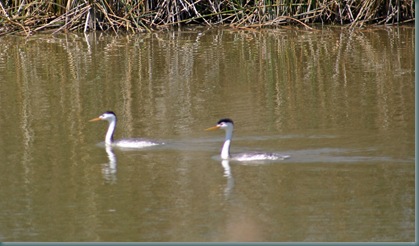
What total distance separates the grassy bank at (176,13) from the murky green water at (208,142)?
63.3 inches

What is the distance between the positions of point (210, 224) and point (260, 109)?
4.77m

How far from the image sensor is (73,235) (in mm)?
8367

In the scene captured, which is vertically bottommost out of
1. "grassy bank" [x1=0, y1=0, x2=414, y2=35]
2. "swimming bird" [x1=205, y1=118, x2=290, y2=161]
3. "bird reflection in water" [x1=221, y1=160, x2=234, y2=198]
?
"bird reflection in water" [x1=221, y1=160, x2=234, y2=198]

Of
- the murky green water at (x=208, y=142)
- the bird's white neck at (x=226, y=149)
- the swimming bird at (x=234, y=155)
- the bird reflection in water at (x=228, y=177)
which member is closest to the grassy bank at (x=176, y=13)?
the murky green water at (x=208, y=142)

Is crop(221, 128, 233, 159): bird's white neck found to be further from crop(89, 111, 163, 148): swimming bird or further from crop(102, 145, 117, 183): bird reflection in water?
crop(102, 145, 117, 183): bird reflection in water

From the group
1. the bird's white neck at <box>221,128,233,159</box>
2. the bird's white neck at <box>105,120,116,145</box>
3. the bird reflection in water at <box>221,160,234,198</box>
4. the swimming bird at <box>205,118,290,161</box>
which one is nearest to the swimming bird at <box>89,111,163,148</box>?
the bird's white neck at <box>105,120,116,145</box>

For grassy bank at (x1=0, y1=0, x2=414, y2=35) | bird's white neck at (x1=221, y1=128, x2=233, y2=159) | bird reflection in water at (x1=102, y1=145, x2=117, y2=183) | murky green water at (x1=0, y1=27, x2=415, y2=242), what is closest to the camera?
murky green water at (x1=0, y1=27, x2=415, y2=242)

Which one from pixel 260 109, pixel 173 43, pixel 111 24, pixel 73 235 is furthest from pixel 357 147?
pixel 111 24

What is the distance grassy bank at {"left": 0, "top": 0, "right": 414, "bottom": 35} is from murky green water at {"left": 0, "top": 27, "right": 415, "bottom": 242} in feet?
5.28

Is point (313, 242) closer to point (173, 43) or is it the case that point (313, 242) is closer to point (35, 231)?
point (35, 231)

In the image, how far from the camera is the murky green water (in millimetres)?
8625

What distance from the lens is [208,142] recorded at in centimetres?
1159

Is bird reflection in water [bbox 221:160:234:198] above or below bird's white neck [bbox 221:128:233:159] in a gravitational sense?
below

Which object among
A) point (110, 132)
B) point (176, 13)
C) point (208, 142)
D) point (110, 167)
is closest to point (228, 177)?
point (110, 167)
